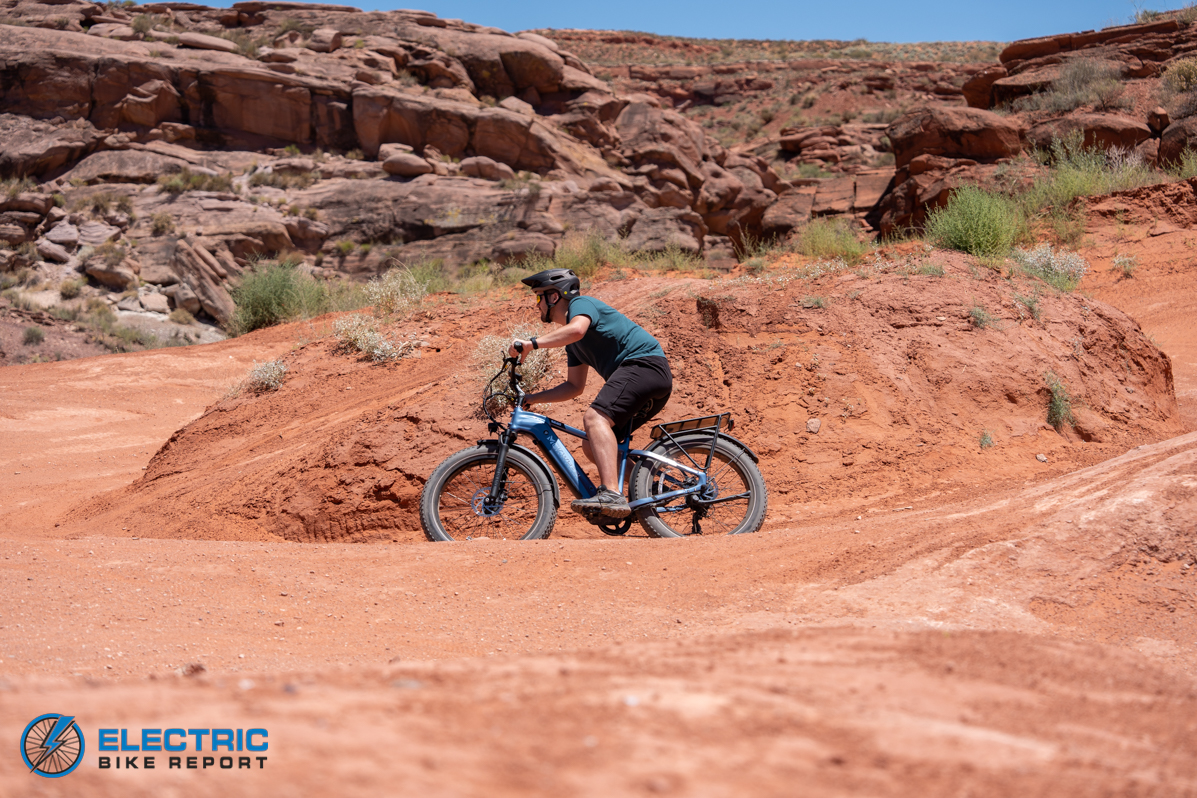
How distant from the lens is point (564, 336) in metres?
4.84

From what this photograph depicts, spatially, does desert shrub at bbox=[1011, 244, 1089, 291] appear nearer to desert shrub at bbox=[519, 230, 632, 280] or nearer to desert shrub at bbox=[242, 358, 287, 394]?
desert shrub at bbox=[519, 230, 632, 280]

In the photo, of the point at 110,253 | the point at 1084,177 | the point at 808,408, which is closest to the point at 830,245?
the point at 808,408

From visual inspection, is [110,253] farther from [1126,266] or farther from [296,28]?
[1126,266]

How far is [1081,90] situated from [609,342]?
20135 mm

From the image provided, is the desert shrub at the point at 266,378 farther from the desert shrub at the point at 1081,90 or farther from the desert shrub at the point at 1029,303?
the desert shrub at the point at 1081,90

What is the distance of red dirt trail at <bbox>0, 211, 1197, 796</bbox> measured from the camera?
1.70 metres

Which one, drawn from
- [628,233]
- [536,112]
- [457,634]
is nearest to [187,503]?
[457,634]

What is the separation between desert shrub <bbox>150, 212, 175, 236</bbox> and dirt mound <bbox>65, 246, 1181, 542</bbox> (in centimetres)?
1638

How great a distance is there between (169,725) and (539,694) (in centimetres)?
80

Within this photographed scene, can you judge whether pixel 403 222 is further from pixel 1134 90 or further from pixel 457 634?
pixel 457 634

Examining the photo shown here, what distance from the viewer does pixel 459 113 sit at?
27.4m

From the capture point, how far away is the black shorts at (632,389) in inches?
197

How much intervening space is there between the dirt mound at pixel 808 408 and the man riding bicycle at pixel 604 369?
1.26 meters

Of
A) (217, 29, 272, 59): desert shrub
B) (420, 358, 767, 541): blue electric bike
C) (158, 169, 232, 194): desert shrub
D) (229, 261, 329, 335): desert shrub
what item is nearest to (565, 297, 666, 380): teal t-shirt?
(420, 358, 767, 541): blue electric bike
